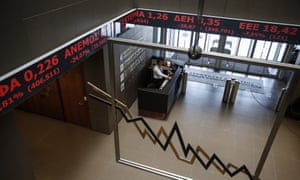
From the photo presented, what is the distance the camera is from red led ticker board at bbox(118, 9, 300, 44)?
568cm

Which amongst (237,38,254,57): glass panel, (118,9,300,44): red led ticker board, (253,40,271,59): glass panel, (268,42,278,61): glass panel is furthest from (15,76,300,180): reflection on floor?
(237,38,254,57): glass panel

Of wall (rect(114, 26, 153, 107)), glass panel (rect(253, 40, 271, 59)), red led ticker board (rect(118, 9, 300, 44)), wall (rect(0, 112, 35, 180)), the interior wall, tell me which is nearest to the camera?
the interior wall

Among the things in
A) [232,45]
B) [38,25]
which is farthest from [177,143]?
[232,45]

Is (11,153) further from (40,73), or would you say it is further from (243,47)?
(243,47)

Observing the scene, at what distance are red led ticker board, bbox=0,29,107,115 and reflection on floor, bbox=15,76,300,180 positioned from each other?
272 cm

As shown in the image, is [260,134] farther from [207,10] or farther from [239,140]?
[207,10]

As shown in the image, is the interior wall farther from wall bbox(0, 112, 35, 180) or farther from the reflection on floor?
the reflection on floor

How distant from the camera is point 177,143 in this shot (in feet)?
21.9

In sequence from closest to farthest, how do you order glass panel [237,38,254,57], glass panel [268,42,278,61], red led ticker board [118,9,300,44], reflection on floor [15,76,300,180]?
red led ticker board [118,9,300,44] → reflection on floor [15,76,300,180] → glass panel [268,42,278,61] → glass panel [237,38,254,57]

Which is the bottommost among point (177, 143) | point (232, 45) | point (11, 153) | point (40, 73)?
point (177, 143)

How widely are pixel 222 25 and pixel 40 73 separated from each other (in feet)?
13.9

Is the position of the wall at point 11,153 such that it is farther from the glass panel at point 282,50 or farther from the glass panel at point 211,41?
the glass panel at point 282,50

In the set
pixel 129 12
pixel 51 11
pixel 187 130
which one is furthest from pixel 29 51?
pixel 187 130

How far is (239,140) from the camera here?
679 centimetres
